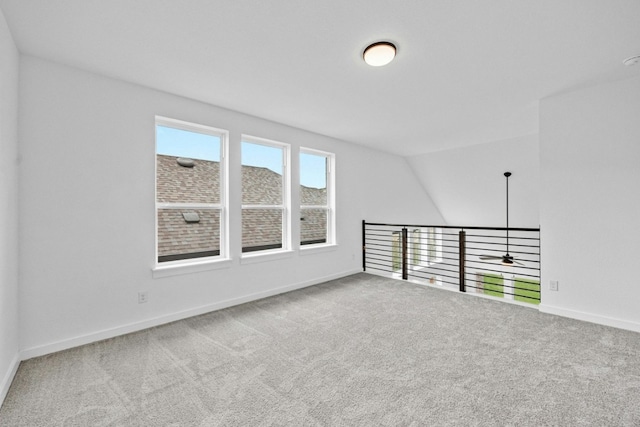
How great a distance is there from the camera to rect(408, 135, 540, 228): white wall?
525 centimetres

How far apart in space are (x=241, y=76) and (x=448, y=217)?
694 centimetres

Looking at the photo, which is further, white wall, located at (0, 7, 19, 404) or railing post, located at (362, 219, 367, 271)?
railing post, located at (362, 219, 367, 271)

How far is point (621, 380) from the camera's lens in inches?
76.8

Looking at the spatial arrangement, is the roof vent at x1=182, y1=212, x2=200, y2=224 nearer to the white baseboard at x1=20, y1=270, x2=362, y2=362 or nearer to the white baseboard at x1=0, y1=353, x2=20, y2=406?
the white baseboard at x1=20, y1=270, x2=362, y2=362

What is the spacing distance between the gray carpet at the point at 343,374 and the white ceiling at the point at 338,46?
8.02 ft

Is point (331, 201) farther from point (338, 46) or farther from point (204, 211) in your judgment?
point (338, 46)

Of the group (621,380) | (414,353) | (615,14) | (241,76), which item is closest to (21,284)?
(241,76)

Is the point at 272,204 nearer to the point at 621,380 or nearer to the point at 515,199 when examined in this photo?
the point at 621,380

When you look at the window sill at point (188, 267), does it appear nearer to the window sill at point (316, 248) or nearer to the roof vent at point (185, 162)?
the roof vent at point (185, 162)

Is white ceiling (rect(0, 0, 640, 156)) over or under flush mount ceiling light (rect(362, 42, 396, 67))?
over

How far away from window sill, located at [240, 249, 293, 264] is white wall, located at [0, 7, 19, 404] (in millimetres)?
2022

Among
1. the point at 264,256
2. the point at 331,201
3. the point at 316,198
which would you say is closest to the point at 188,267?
the point at 264,256

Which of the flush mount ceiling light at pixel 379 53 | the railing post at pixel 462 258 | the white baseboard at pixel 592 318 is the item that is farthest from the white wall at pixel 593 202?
the flush mount ceiling light at pixel 379 53

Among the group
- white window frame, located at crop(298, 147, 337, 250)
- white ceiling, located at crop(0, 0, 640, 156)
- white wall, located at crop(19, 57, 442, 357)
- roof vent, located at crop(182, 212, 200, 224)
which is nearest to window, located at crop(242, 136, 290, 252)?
white wall, located at crop(19, 57, 442, 357)
